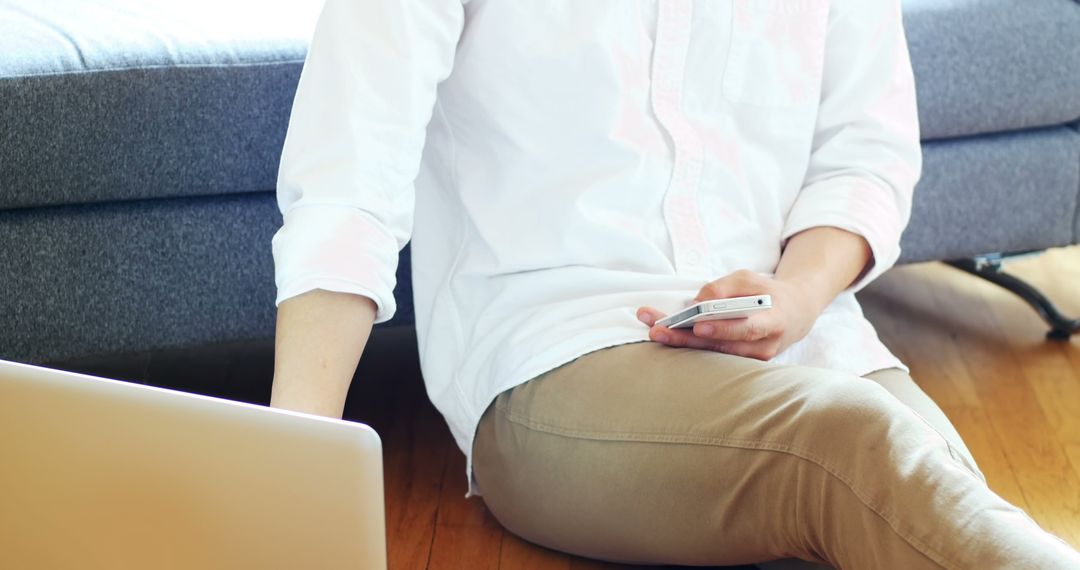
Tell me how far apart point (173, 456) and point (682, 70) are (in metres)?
0.70

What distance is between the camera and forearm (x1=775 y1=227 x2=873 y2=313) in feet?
3.72

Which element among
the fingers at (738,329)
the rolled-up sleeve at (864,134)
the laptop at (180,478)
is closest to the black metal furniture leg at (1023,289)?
the rolled-up sleeve at (864,134)

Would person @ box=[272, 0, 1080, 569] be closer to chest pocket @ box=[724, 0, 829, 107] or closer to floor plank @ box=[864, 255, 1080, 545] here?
chest pocket @ box=[724, 0, 829, 107]

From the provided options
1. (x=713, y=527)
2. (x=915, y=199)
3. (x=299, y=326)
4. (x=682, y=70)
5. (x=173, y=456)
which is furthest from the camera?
(x=915, y=199)

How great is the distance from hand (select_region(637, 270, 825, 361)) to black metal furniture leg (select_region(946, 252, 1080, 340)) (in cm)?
76

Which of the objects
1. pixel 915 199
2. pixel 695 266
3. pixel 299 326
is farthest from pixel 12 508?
pixel 915 199

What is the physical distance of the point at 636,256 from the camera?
43.6 inches

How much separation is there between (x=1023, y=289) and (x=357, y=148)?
120 centimetres

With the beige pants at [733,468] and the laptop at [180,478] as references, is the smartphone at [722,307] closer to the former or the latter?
the beige pants at [733,468]

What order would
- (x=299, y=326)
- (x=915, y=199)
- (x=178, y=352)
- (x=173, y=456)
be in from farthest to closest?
(x=178, y=352)
(x=915, y=199)
(x=299, y=326)
(x=173, y=456)

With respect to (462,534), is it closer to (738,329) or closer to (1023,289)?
(738,329)

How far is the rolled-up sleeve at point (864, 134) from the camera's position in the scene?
1197 millimetres

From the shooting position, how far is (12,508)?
0.57m

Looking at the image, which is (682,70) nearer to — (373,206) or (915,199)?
(373,206)
